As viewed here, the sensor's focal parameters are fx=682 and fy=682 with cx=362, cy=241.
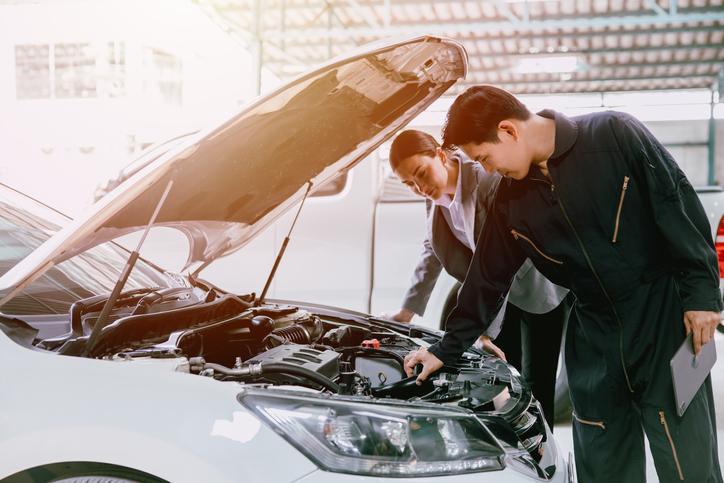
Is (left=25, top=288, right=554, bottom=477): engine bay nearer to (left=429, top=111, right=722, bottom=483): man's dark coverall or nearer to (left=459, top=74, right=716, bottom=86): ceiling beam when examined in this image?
(left=429, top=111, right=722, bottom=483): man's dark coverall

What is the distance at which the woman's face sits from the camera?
2.57 metres

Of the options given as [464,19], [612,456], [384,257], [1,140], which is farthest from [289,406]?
[1,140]

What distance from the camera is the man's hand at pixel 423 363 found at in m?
1.99

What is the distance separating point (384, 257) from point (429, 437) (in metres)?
2.49

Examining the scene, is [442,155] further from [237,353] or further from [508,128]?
[237,353]

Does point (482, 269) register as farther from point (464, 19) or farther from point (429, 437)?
point (464, 19)

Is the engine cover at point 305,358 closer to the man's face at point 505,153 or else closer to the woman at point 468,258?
the man's face at point 505,153

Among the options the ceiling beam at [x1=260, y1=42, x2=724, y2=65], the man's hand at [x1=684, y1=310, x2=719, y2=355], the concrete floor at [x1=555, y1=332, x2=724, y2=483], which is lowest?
the concrete floor at [x1=555, y1=332, x2=724, y2=483]

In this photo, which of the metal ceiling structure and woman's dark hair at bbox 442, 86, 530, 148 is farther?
the metal ceiling structure

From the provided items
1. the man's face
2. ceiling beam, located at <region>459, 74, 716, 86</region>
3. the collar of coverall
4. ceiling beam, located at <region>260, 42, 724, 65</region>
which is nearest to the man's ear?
the man's face

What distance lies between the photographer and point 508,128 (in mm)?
1764

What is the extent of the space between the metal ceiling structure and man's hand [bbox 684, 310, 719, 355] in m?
7.00

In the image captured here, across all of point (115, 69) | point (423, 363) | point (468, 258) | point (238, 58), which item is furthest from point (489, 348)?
point (115, 69)

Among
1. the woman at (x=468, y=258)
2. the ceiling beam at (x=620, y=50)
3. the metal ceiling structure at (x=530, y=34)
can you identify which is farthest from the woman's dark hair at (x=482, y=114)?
the ceiling beam at (x=620, y=50)
